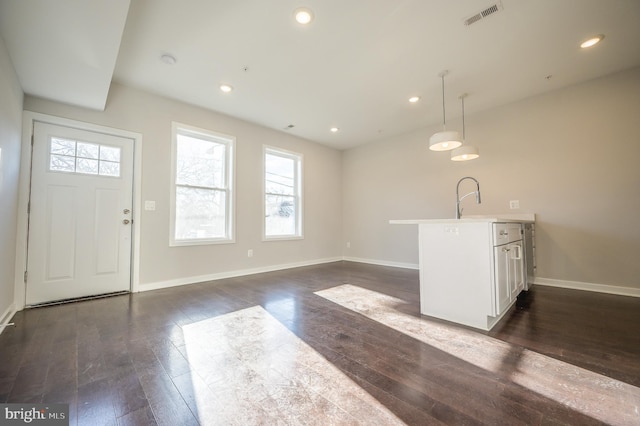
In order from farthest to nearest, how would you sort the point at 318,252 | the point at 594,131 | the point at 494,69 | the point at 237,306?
1. the point at 318,252
2. the point at 594,131
3. the point at 494,69
4. the point at 237,306

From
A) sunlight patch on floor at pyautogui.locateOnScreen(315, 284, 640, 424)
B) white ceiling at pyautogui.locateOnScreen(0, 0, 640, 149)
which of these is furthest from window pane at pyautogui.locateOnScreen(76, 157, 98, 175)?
sunlight patch on floor at pyautogui.locateOnScreen(315, 284, 640, 424)

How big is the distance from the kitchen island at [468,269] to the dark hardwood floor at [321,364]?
17 centimetres

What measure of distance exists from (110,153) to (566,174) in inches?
244

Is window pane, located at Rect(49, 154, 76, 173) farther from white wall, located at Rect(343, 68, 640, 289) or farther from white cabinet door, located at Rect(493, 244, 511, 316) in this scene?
white wall, located at Rect(343, 68, 640, 289)

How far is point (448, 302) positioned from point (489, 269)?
1.58 feet

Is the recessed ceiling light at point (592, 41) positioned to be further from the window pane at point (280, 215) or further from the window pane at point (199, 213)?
the window pane at point (199, 213)

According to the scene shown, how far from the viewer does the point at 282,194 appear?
5293 millimetres

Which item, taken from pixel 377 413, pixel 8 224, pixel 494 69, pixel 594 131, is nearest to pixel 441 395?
pixel 377 413

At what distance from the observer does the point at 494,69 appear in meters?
3.15

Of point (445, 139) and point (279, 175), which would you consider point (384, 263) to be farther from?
point (445, 139)

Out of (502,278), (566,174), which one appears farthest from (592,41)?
(502,278)

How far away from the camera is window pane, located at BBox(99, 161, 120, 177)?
10.7 ft

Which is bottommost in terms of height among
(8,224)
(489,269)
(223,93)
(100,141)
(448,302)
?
(448,302)

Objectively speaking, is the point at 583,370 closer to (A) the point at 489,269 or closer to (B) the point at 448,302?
(A) the point at 489,269
